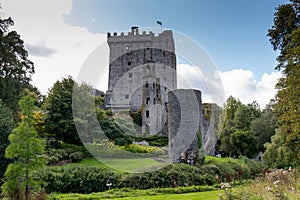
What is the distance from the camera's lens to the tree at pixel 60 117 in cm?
1762

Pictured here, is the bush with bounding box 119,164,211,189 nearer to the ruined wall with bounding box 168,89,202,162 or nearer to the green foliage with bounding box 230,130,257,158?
the ruined wall with bounding box 168,89,202,162

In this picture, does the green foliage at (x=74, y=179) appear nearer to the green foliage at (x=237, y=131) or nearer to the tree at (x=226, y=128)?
the green foliage at (x=237, y=131)

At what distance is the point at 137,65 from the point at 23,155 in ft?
113

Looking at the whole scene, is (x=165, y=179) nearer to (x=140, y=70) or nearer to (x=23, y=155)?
(x=23, y=155)

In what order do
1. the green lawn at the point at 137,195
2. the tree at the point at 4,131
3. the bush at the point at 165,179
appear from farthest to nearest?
the bush at the point at 165,179
the tree at the point at 4,131
the green lawn at the point at 137,195

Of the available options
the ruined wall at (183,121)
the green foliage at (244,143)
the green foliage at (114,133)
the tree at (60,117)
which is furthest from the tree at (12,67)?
the green foliage at (244,143)

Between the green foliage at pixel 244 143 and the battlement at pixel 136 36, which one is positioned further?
the battlement at pixel 136 36

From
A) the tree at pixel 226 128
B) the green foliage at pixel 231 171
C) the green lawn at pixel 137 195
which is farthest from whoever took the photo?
the tree at pixel 226 128

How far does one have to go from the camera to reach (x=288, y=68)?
425 inches

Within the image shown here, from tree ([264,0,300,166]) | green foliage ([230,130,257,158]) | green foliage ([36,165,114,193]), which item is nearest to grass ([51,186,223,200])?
green foliage ([36,165,114,193])

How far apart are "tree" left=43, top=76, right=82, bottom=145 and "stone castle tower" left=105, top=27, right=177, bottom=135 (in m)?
16.9

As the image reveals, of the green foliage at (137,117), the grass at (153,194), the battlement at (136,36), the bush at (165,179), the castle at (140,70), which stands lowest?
the grass at (153,194)

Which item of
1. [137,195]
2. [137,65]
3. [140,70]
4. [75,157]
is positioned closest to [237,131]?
[140,70]

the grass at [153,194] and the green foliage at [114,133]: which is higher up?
the green foliage at [114,133]
